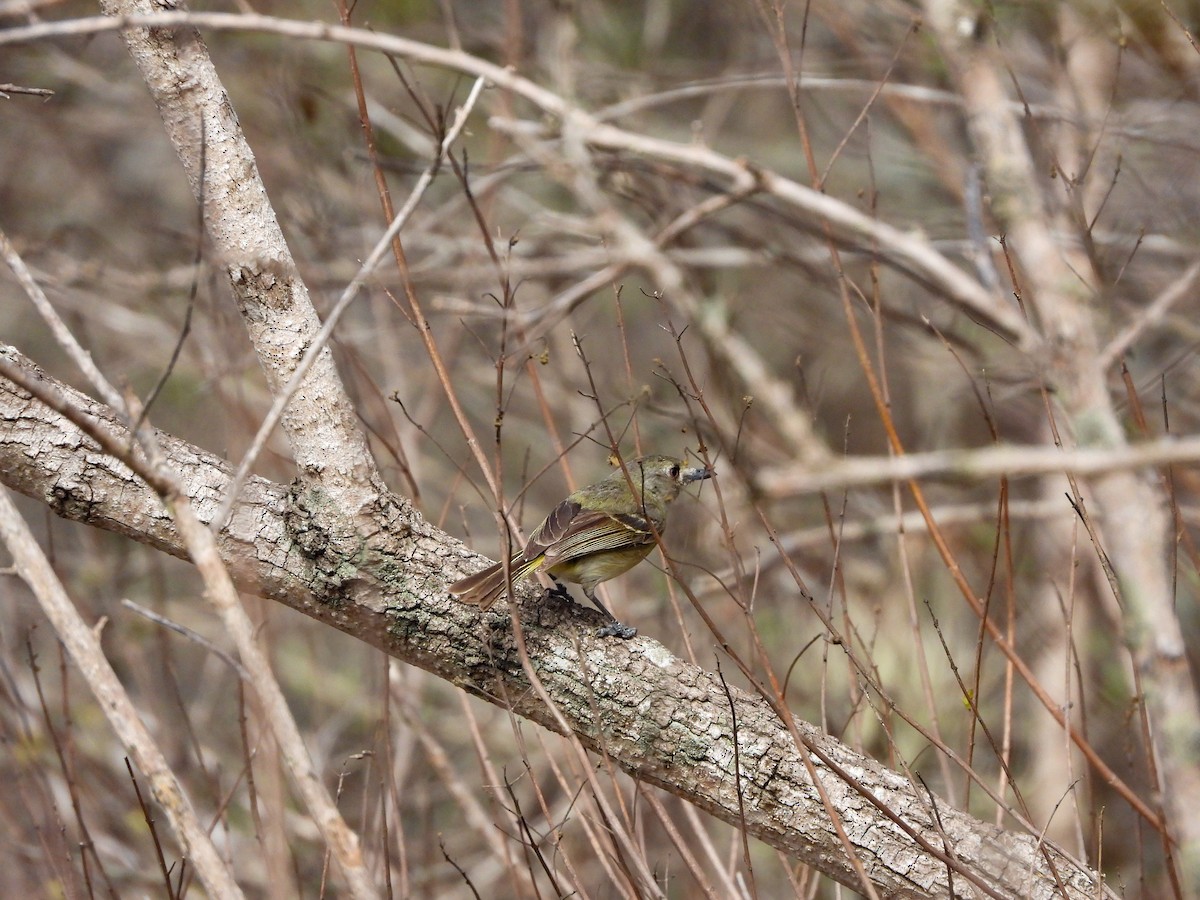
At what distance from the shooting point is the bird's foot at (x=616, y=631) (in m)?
3.29

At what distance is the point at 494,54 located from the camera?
8.91 m

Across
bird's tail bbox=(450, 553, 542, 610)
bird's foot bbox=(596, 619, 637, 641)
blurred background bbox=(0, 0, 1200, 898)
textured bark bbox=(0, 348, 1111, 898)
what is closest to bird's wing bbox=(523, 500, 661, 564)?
blurred background bbox=(0, 0, 1200, 898)

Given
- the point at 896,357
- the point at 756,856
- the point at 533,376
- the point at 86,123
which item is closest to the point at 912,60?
the point at 896,357

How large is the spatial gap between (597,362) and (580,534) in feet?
19.8

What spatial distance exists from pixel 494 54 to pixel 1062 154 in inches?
173

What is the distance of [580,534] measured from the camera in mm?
4496

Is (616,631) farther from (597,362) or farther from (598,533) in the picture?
(597,362)

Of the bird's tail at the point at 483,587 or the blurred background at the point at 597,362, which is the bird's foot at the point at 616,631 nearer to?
the bird's tail at the point at 483,587

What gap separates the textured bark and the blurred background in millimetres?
193

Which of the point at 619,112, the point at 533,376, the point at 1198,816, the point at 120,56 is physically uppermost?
the point at 120,56

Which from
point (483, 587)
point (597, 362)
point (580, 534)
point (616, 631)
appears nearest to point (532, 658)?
point (483, 587)

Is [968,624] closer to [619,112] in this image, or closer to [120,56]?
[619,112]

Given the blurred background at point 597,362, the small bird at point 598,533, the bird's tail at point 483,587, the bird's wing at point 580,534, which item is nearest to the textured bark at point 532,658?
the bird's tail at point 483,587

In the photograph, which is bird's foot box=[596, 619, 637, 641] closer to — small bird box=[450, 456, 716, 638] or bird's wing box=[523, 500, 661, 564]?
small bird box=[450, 456, 716, 638]
